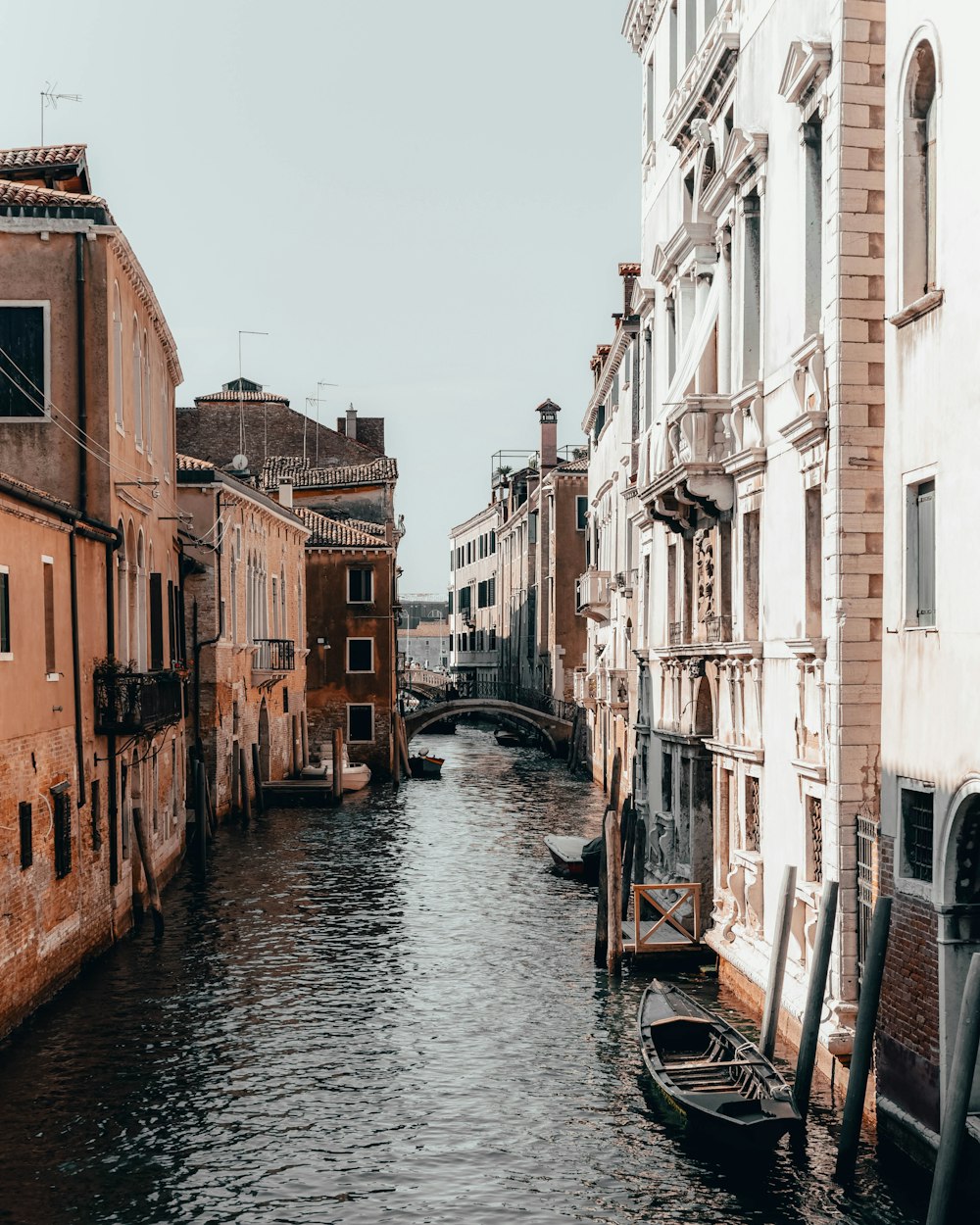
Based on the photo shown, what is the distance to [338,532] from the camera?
46812mm

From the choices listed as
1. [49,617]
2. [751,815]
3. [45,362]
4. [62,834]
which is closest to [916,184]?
[751,815]

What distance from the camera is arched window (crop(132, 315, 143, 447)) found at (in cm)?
2167

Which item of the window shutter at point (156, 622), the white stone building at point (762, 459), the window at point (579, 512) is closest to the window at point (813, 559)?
the white stone building at point (762, 459)

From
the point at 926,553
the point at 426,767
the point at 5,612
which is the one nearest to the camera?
the point at 926,553

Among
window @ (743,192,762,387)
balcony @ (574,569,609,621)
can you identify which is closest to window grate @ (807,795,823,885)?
window @ (743,192,762,387)

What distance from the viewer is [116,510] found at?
19.9m

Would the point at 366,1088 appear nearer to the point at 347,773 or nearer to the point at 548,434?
the point at 347,773

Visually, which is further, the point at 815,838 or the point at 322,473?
the point at 322,473

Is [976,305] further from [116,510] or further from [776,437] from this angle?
[116,510]

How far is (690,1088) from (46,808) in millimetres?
7155

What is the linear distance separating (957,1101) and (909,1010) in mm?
2227

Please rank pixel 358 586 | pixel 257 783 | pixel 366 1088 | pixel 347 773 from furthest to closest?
pixel 358 586 < pixel 347 773 < pixel 257 783 < pixel 366 1088

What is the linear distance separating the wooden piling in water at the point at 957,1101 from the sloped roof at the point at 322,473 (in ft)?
140

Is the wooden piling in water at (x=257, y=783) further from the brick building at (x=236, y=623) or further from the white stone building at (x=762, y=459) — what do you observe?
the white stone building at (x=762, y=459)
